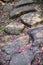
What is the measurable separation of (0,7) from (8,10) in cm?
48

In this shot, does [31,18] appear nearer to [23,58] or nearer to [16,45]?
[16,45]

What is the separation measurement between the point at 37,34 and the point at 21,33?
0.68m

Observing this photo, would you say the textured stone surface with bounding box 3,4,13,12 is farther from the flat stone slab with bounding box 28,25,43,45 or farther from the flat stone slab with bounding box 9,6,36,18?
the flat stone slab with bounding box 28,25,43,45

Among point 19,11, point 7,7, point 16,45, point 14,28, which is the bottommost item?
point 16,45

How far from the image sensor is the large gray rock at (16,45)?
17.4ft

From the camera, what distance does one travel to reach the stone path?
4.93 meters

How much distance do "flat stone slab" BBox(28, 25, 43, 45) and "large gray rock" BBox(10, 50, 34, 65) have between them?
1.30 ft

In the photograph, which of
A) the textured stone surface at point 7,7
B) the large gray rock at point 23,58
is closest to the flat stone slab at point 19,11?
the textured stone surface at point 7,7

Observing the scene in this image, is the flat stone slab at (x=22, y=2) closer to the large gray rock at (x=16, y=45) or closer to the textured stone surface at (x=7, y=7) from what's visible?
the textured stone surface at (x=7, y=7)

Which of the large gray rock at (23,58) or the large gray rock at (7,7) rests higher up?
the large gray rock at (7,7)

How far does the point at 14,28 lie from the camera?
6227mm

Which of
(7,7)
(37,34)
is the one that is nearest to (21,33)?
(37,34)

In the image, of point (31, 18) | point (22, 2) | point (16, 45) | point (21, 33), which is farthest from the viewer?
point (22, 2)

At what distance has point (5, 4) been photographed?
7945 mm
